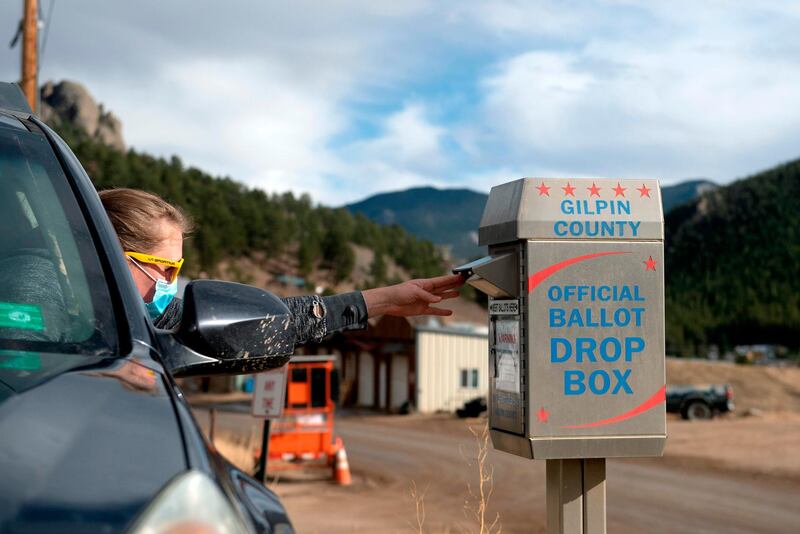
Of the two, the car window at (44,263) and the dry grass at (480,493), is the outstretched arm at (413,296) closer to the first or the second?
the dry grass at (480,493)

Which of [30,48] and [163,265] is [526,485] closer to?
[30,48]

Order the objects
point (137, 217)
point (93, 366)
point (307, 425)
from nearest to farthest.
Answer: point (93, 366), point (137, 217), point (307, 425)

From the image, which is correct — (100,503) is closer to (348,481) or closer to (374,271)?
(348,481)

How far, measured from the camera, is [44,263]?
6.58 ft

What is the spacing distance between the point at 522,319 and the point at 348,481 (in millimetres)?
14961

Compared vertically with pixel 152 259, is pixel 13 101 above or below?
above

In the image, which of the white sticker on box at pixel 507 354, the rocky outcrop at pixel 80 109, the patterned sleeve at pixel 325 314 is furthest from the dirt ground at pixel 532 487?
the rocky outcrop at pixel 80 109

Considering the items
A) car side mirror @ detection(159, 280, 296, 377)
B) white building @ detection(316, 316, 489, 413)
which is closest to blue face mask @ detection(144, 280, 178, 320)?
car side mirror @ detection(159, 280, 296, 377)

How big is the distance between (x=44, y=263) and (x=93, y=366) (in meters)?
0.50

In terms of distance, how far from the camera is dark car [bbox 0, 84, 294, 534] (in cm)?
121

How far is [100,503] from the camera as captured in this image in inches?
46.7

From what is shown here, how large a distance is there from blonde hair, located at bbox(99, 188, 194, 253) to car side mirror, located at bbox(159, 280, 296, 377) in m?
0.84

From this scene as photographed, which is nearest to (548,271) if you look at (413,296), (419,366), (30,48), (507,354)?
(507,354)

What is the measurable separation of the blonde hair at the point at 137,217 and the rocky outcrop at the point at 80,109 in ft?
541
